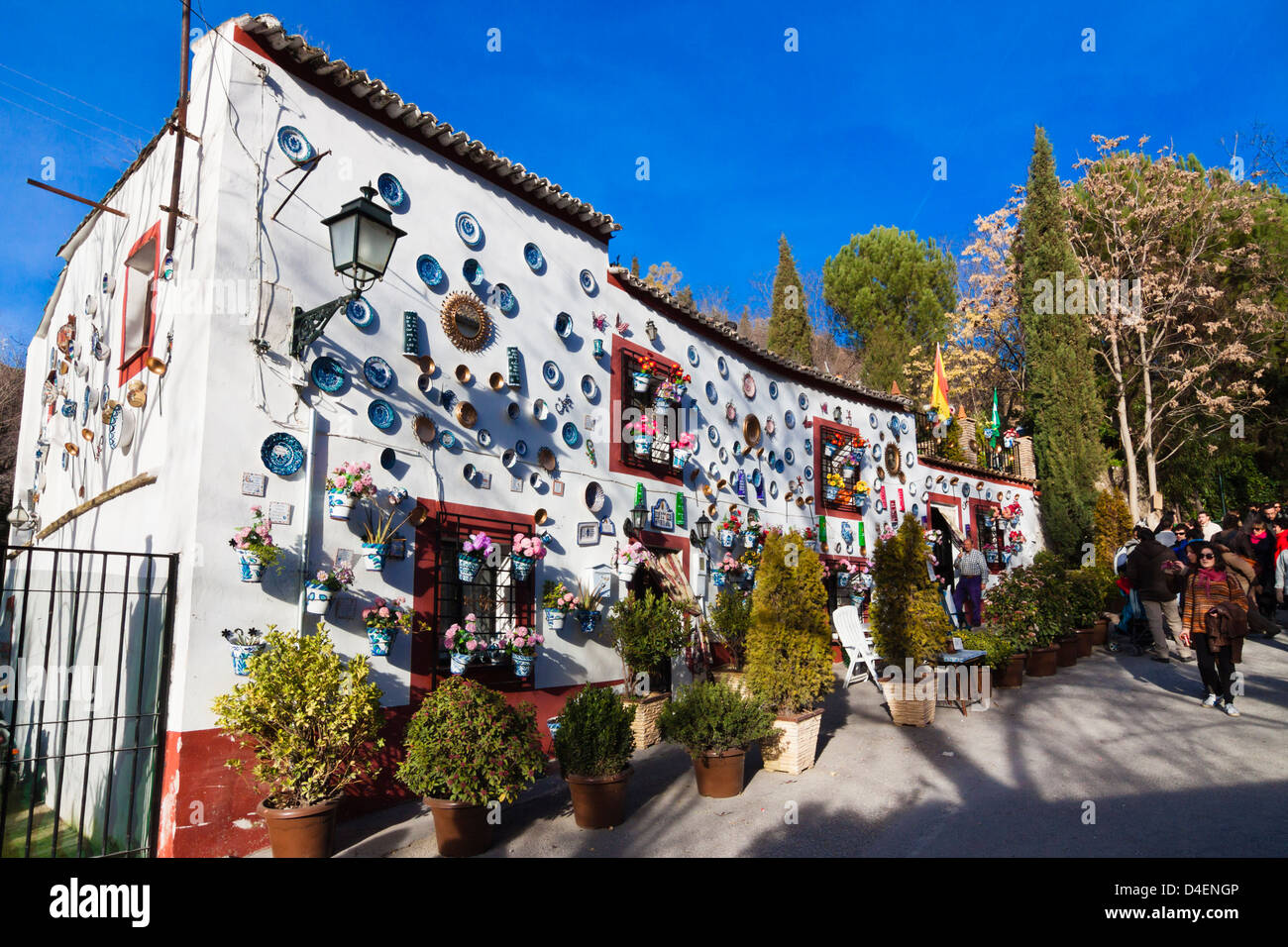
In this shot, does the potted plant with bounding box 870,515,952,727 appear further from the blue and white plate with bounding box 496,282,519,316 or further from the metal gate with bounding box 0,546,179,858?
the metal gate with bounding box 0,546,179,858

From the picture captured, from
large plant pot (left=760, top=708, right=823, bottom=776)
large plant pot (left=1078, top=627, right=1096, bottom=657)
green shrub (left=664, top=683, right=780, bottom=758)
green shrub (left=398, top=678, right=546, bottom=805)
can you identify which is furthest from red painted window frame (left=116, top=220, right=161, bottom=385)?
large plant pot (left=1078, top=627, right=1096, bottom=657)

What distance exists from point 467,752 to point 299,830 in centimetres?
112

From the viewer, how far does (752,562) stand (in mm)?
11250

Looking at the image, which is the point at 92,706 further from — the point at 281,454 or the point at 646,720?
the point at 646,720

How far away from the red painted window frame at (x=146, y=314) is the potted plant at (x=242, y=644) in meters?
2.72

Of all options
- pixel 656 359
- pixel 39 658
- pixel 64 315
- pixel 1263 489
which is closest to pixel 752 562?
pixel 656 359

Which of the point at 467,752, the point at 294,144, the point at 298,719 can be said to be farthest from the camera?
the point at 294,144

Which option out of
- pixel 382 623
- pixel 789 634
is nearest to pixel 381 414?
pixel 382 623

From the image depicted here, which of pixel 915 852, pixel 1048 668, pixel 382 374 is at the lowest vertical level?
pixel 915 852

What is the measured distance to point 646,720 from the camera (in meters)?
8.52

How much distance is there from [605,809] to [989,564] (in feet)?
46.4

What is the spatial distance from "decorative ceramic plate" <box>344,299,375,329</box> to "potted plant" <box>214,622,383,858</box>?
9.36ft

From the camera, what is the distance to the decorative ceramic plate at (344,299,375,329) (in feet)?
22.5

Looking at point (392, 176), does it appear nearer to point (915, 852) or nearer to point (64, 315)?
point (64, 315)
